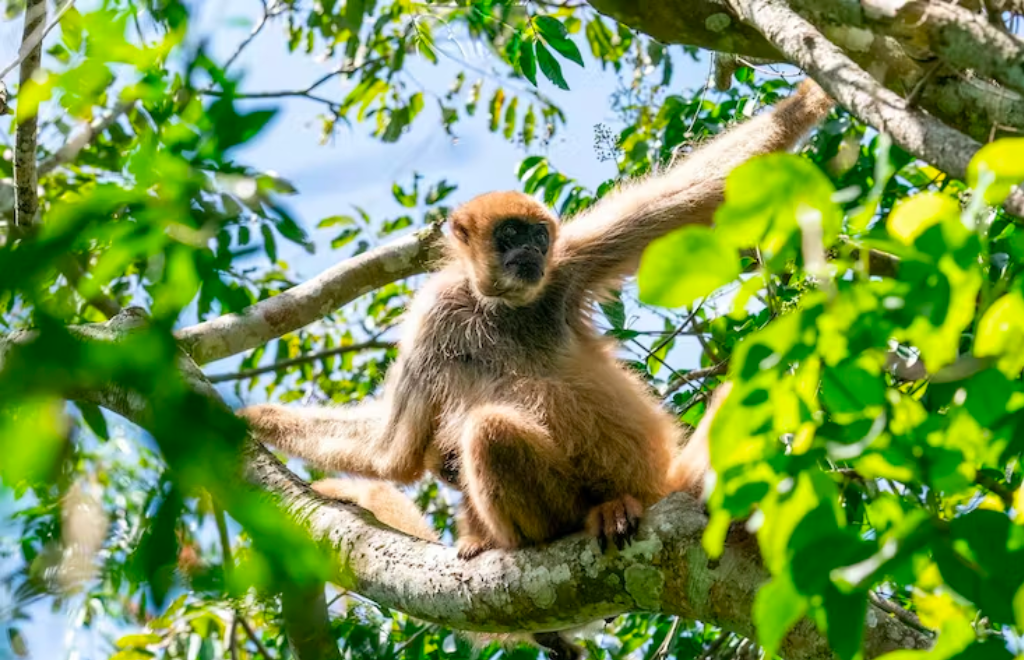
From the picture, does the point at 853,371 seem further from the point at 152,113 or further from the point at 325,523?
the point at 325,523

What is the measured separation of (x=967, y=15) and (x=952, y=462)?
1961 millimetres

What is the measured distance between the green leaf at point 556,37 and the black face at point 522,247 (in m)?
1.69

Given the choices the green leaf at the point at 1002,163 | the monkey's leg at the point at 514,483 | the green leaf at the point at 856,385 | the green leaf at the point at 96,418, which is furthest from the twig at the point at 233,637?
the green leaf at the point at 1002,163

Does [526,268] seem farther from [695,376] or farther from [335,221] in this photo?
[335,221]

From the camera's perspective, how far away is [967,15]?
372 centimetres

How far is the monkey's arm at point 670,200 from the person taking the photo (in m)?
6.51

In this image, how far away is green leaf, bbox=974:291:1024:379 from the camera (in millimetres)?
2443

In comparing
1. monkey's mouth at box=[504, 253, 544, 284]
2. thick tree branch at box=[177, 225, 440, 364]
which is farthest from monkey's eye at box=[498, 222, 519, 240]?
thick tree branch at box=[177, 225, 440, 364]

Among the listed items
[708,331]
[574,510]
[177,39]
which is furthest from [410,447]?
[177,39]

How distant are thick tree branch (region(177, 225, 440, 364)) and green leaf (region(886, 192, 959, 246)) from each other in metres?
5.22

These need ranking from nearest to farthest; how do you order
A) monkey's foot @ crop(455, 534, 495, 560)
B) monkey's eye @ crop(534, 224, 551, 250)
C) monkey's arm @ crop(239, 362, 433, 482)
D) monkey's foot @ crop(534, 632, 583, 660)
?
monkey's foot @ crop(455, 534, 495, 560) → monkey's foot @ crop(534, 632, 583, 660) → monkey's arm @ crop(239, 362, 433, 482) → monkey's eye @ crop(534, 224, 551, 250)

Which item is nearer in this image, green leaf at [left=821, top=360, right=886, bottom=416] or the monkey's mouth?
green leaf at [left=821, top=360, right=886, bottom=416]

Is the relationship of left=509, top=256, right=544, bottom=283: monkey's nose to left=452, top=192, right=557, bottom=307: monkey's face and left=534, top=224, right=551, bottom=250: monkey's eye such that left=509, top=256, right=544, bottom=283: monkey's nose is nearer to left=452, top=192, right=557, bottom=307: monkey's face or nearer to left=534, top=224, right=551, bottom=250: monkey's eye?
left=452, top=192, right=557, bottom=307: monkey's face

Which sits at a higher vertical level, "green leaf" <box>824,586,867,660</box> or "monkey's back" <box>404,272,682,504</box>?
"monkey's back" <box>404,272,682,504</box>
